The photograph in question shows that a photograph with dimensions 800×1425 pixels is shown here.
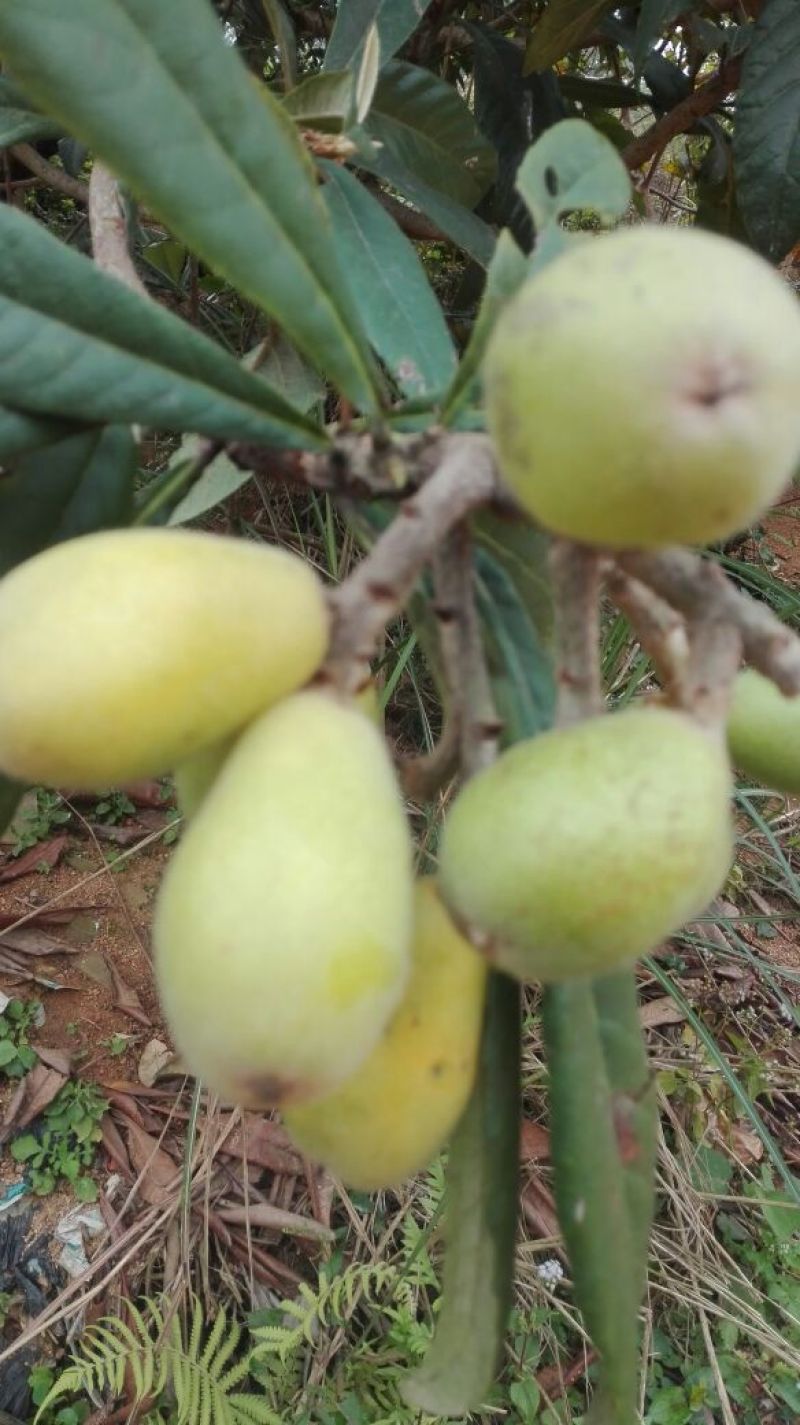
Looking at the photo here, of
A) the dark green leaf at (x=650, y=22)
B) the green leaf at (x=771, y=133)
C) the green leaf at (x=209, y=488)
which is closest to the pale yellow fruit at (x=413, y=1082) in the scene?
the green leaf at (x=209, y=488)

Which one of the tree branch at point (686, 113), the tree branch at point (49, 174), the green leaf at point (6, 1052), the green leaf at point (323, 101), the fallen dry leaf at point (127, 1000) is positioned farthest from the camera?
the fallen dry leaf at point (127, 1000)

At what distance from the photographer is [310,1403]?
1828 mm

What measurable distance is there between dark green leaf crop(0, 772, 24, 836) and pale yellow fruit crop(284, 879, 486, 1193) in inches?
12.7

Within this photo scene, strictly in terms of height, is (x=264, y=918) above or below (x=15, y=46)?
below

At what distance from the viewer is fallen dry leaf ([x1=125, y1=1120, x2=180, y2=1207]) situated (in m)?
2.06

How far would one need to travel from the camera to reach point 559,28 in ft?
5.84

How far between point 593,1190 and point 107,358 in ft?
2.07

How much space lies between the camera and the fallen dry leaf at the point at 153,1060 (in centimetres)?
221

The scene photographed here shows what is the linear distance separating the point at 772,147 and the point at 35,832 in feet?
6.39

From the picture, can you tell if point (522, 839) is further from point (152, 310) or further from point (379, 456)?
point (152, 310)

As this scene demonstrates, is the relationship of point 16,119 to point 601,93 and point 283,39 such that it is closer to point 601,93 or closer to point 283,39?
point 283,39

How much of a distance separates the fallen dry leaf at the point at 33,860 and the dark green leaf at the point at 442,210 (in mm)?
1621

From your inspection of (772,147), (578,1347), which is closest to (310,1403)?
(578,1347)

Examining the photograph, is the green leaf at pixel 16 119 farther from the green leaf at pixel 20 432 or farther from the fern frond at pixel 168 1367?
the fern frond at pixel 168 1367
